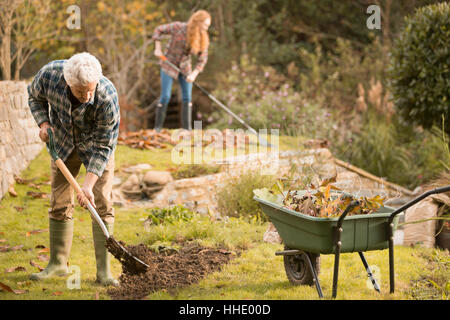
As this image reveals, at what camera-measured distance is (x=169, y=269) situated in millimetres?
3826

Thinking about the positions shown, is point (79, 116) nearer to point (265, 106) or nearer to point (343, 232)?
point (343, 232)

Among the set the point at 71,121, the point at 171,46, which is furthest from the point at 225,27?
the point at 71,121

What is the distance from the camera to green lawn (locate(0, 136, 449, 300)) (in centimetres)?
338

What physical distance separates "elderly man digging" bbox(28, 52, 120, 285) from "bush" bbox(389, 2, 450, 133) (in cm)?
444

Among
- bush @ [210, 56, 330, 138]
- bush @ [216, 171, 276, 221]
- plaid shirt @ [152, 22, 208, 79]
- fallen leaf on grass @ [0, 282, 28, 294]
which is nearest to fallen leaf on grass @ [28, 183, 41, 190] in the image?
bush @ [216, 171, 276, 221]

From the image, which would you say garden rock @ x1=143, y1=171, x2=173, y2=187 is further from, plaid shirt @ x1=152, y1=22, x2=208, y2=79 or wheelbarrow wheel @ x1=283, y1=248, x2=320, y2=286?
wheelbarrow wheel @ x1=283, y1=248, x2=320, y2=286

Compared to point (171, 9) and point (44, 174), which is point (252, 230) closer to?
point (44, 174)

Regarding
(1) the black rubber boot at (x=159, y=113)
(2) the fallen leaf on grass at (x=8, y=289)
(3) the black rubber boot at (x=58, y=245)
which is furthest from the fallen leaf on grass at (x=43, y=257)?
(1) the black rubber boot at (x=159, y=113)

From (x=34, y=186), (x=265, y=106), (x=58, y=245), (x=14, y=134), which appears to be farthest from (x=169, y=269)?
(x=265, y=106)

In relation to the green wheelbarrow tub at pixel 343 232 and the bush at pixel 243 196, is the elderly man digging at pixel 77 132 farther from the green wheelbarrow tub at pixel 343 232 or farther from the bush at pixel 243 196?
the bush at pixel 243 196

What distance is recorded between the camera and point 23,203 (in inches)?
220

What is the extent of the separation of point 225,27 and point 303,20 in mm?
1966

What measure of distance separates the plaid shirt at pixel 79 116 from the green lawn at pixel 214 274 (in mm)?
886

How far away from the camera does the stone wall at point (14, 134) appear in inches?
226
